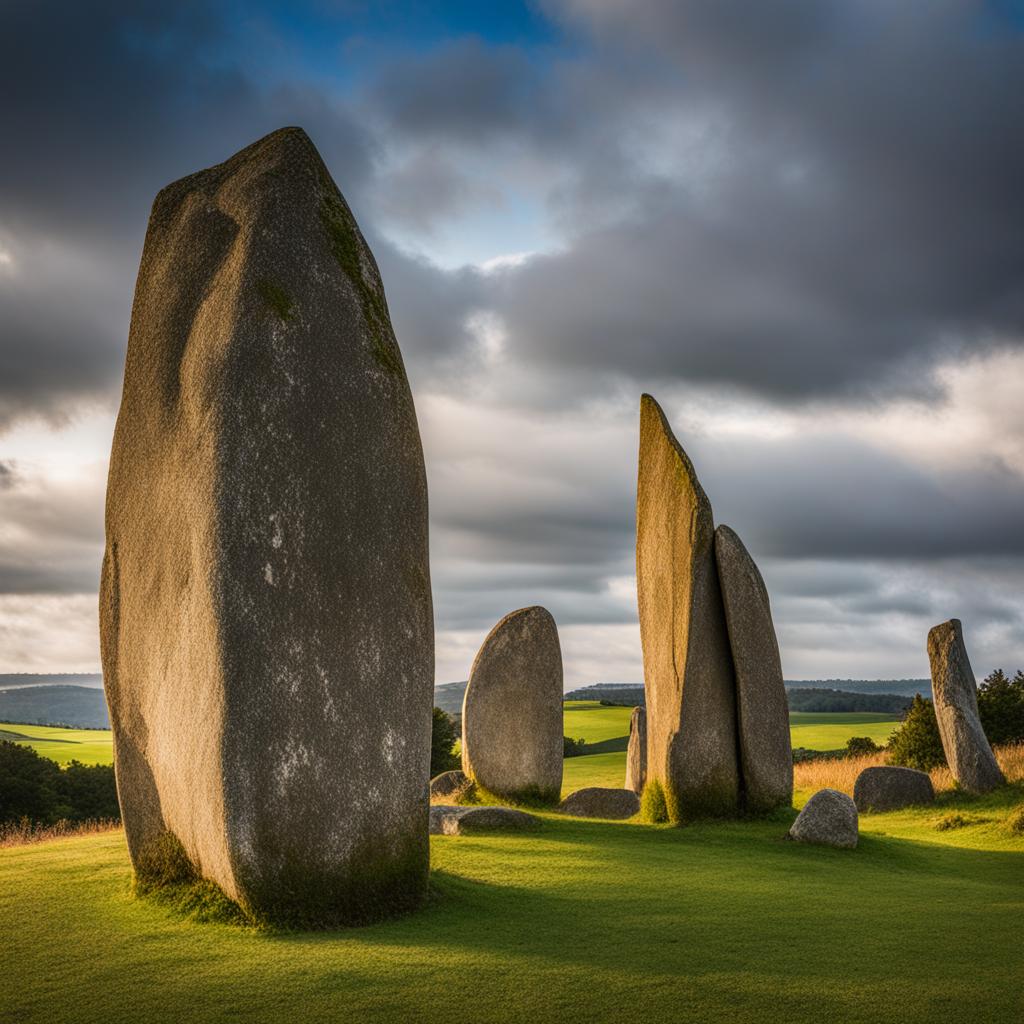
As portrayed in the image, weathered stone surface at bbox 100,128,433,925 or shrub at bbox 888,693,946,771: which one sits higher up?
weathered stone surface at bbox 100,128,433,925

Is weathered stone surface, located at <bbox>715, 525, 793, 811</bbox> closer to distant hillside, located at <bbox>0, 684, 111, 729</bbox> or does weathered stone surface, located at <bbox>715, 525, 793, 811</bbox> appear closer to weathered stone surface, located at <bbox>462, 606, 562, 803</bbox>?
weathered stone surface, located at <bbox>462, 606, 562, 803</bbox>

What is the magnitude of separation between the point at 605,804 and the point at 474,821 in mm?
5879

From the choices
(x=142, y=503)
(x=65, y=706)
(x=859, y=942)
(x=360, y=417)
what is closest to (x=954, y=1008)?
(x=859, y=942)

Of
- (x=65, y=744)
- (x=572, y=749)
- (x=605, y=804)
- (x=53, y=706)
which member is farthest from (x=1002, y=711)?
(x=53, y=706)

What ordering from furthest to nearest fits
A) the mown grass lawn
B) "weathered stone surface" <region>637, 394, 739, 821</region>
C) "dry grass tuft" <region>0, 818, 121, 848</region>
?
"weathered stone surface" <region>637, 394, 739, 821</region>
"dry grass tuft" <region>0, 818, 121, 848</region>
the mown grass lawn

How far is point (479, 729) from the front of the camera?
21266 mm

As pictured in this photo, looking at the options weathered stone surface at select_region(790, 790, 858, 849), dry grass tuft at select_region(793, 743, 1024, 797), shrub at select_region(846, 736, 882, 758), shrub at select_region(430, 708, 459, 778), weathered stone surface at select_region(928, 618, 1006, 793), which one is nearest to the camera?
weathered stone surface at select_region(790, 790, 858, 849)

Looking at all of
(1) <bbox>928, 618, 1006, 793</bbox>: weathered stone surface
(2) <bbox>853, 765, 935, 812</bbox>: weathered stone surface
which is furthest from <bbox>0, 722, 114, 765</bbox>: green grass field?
(1) <bbox>928, 618, 1006, 793</bbox>: weathered stone surface

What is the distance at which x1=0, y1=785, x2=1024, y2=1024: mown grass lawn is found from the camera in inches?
246

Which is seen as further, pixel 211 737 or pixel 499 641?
pixel 499 641

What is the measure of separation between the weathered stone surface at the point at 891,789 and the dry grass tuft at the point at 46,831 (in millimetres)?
14225

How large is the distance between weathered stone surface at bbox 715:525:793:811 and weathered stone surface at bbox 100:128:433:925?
8.19 metres

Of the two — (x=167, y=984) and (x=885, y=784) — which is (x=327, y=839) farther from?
(x=885, y=784)

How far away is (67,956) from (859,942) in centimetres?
591
